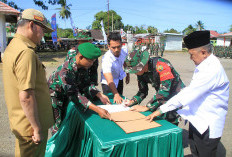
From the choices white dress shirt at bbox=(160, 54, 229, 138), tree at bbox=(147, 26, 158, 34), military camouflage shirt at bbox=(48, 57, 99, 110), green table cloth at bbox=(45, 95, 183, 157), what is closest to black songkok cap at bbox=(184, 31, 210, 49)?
white dress shirt at bbox=(160, 54, 229, 138)

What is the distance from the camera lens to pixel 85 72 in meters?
2.28

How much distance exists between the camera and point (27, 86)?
1.27 m

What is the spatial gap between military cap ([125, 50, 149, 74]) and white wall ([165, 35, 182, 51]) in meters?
30.5

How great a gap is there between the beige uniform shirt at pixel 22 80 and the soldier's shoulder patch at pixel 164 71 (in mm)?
1111

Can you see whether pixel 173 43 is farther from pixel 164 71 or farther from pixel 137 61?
pixel 137 61

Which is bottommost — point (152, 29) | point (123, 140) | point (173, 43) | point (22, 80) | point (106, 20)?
point (123, 140)

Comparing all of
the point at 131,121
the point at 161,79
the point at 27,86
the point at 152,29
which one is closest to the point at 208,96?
the point at 161,79

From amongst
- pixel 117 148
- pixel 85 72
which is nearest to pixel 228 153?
pixel 117 148

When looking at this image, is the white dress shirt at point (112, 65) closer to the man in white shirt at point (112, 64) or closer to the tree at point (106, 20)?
the man in white shirt at point (112, 64)

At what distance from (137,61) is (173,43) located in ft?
104

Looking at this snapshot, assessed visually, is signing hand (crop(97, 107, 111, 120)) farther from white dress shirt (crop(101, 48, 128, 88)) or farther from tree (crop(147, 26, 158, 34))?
tree (crop(147, 26, 158, 34))

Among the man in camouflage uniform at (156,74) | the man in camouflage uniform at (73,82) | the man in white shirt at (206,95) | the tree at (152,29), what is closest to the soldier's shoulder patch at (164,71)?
the man in camouflage uniform at (156,74)

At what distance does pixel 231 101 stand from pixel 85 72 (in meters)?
4.40

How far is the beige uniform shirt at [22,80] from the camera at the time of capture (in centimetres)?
128
